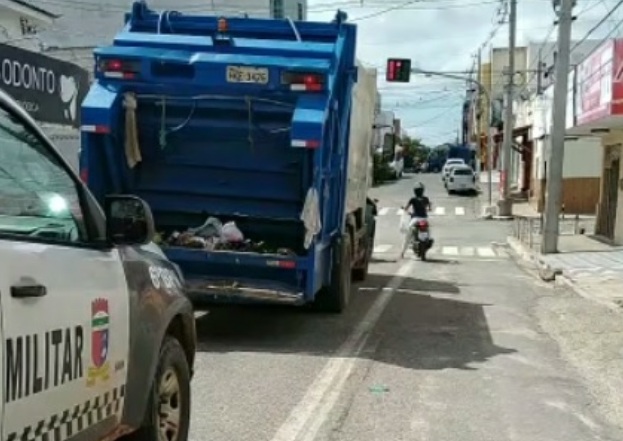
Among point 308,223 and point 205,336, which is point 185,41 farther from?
point 205,336

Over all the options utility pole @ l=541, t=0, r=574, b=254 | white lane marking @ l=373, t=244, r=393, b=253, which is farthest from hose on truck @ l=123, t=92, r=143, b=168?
white lane marking @ l=373, t=244, r=393, b=253

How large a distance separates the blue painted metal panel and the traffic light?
2686cm

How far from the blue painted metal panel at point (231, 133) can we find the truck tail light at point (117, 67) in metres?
0.02

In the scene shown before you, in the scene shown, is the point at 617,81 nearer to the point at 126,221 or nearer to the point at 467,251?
the point at 467,251

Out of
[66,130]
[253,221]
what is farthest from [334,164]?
[66,130]

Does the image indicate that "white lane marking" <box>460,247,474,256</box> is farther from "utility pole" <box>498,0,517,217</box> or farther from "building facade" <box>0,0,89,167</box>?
"utility pole" <box>498,0,517,217</box>

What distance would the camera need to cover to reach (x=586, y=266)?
768 inches

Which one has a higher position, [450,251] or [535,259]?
[535,259]

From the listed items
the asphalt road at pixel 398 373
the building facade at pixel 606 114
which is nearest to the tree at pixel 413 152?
the building facade at pixel 606 114

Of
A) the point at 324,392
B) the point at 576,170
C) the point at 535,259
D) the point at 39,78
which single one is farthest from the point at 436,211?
the point at 324,392

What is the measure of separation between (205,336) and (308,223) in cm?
170

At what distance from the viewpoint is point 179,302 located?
16.5 ft

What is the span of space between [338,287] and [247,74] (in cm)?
315

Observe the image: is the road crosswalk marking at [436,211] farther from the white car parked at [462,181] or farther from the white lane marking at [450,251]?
the white lane marking at [450,251]
